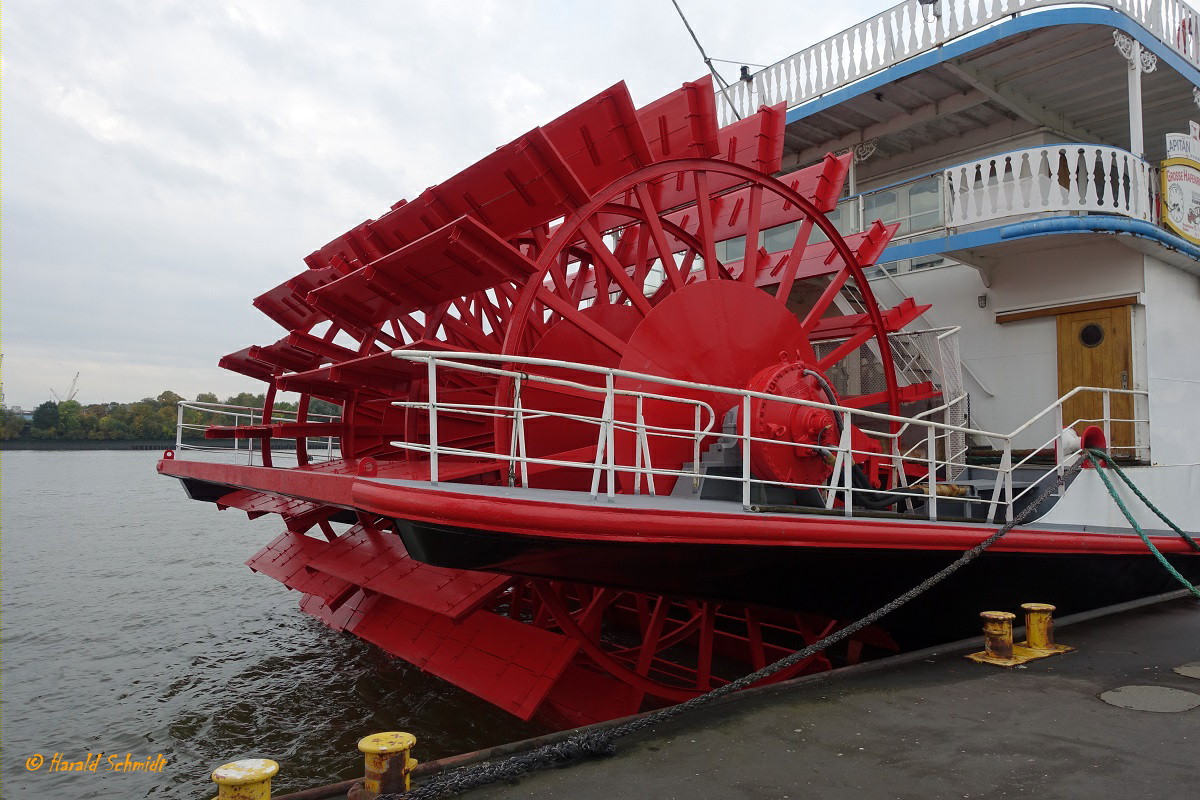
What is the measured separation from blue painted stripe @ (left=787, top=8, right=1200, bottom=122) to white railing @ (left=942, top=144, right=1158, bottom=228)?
100 cm

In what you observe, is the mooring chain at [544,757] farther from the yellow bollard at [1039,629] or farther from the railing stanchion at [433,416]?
the yellow bollard at [1039,629]

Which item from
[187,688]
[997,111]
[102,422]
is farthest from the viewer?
[102,422]

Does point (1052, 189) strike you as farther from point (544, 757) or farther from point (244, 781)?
point (244, 781)

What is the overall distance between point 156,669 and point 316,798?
5232mm

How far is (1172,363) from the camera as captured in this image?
21.8ft

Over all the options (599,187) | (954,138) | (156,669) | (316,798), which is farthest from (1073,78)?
(156,669)

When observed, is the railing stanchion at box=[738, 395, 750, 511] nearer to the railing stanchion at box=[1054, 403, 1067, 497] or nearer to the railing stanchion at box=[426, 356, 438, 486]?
the railing stanchion at box=[426, 356, 438, 486]

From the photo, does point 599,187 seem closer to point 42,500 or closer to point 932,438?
point 932,438

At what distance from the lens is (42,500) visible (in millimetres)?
22703

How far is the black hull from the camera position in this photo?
10.5 ft

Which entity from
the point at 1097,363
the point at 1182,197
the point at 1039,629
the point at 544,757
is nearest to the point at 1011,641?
the point at 1039,629

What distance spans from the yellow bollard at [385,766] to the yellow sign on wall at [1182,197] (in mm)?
6944

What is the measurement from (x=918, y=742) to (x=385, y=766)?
5.86 feet

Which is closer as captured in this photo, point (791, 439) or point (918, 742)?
point (918, 742)
